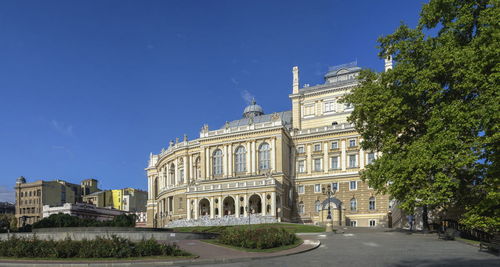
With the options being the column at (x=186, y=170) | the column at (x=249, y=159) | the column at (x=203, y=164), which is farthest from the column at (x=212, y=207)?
the column at (x=186, y=170)

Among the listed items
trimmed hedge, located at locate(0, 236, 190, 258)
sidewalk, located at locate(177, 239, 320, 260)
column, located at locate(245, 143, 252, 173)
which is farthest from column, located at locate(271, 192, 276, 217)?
trimmed hedge, located at locate(0, 236, 190, 258)

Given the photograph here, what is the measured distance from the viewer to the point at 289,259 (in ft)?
76.2

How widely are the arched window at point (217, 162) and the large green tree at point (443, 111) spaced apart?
147ft

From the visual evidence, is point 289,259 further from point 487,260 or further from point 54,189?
point 54,189

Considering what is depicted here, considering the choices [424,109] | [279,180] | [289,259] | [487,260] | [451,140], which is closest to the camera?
[487,260]

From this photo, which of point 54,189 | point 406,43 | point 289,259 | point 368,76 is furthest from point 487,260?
point 54,189

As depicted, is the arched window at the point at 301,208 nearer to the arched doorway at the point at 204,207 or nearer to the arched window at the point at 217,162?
the arched window at the point at 217,162

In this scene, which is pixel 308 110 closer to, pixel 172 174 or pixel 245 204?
pixel 245 204

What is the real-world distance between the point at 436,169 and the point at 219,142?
53070 millimetres

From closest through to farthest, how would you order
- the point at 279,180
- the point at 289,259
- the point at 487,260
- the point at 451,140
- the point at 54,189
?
1. the point at 487,260
2. the point at 289,259
3. the point at 451,140
4. the point at 279,180
5. the point at 54,189

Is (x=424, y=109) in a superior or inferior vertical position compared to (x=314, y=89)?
inferior

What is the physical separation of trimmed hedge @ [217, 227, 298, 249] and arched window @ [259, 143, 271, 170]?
1780 inches

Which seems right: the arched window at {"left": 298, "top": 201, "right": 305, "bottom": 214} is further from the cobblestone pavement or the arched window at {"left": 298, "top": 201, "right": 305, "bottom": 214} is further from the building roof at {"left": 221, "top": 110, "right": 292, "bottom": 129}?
the cobblestone pavement

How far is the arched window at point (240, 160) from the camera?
79312 millimetres
